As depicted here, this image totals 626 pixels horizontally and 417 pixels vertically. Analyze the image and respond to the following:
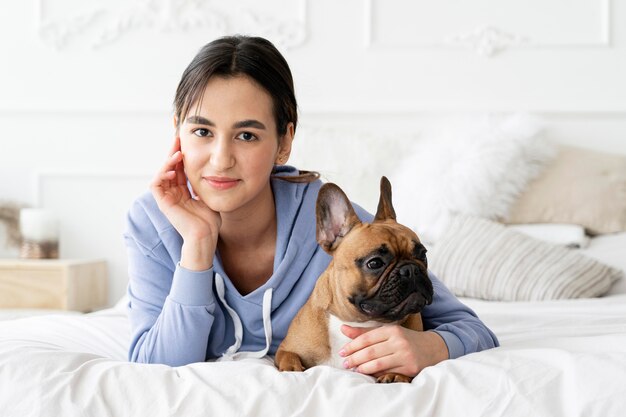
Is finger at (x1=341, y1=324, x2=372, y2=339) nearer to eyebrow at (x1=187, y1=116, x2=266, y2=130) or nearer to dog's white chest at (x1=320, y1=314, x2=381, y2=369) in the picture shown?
dog's white chest at (x1=320, y1=314, x2=381, y2=369)

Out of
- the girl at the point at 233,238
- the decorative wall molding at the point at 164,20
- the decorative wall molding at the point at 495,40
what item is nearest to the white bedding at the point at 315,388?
the girl at the point at 233,238

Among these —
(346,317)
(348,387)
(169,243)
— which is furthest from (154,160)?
(348,387)

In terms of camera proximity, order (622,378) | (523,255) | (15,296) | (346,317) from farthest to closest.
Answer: (15,296), (523,255), (346,317), (622,378)

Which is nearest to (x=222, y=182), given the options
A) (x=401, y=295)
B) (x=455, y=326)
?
(x=401, y=295)

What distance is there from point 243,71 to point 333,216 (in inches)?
15.7

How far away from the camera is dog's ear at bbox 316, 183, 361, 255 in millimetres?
1653

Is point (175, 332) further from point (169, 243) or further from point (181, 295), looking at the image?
point (169, 243)

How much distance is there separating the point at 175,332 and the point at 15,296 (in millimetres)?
2446

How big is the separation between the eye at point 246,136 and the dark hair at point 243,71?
112 mm

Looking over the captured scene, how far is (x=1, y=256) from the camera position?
4.27m

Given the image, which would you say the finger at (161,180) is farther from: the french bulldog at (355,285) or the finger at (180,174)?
the french bulldog at (355,285)

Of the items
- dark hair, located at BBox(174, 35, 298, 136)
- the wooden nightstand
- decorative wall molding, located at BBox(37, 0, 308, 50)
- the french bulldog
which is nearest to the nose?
dark hair, located at BBox(174, 35, 298, 136)

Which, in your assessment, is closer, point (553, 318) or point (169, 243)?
point (169, 243)

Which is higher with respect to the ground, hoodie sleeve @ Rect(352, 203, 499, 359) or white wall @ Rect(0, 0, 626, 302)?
white wall @ Rect(0, 0, 626, 302)
